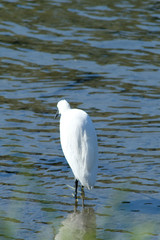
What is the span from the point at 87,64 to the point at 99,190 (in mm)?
5951

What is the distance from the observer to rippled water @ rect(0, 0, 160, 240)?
488 cm

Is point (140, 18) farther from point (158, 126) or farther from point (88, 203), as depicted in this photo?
point (88, 203)

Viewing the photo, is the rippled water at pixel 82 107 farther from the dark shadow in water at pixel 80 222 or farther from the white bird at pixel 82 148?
the white bird at pixel 82 148

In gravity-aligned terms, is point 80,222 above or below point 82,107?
below

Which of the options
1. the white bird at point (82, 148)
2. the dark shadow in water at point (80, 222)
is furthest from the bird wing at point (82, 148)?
the dark shadow in water at point (80, 222)

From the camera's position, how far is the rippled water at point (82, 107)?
16.0ft

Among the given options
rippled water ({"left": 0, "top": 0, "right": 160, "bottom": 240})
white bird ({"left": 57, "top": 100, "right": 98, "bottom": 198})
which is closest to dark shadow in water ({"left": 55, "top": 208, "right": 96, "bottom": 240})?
rippled water ({"left": 0, "top": 0, "right": 160, "bottom": 240})

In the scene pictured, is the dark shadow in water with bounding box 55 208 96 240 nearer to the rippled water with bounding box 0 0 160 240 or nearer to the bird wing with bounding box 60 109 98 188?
the rippled water with bounding box 0 0 160 240

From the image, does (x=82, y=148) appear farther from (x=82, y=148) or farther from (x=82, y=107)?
(x=82, y=107)

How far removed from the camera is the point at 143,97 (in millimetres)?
9703

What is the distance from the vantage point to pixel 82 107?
9227 mm

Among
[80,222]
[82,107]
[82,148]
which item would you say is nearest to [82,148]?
[82,148]

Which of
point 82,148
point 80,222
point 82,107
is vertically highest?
point 82,148

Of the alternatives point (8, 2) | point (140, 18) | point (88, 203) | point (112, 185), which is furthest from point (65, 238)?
point (8, 2)
